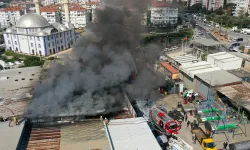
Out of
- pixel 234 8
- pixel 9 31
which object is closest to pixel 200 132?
pixel 9 31

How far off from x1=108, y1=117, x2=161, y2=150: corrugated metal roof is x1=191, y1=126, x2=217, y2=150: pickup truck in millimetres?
3885

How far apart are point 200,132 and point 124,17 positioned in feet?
28.8

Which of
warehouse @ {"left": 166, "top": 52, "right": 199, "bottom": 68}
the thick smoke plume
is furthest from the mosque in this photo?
the thick smoke plume

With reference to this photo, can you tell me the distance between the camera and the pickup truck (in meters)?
12.6

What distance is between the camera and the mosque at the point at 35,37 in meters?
37.4

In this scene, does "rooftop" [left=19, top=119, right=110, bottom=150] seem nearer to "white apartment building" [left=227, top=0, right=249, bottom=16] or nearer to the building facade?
the building facade

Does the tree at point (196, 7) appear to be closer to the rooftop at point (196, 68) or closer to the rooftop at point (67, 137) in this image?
the rooftop at point (196, 68)

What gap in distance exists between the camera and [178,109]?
17172mm

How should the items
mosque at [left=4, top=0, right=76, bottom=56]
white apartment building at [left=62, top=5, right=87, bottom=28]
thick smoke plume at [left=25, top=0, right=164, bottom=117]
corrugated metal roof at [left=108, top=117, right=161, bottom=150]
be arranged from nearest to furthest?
1. corrugated metal roof at [left=108, top=117, right=161, bottom=150]
2. thick smoke plume at [left=25, top=0, right=164, bottom=117]
3. mosque at [left=4, top=0, right=76, bottom=56]
4. white apartment building at [left=62, top=5, right=87, bottom=28]

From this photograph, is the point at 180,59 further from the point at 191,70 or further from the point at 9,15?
the point at 9,15

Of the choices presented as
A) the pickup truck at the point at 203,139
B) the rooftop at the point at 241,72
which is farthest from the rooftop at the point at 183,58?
the pickup truck at the point at 203,139

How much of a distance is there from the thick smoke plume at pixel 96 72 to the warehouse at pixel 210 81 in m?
4.83

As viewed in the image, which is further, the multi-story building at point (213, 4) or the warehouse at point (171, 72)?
the multi-story building at point (213, 4)

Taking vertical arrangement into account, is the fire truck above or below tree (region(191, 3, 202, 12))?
below
